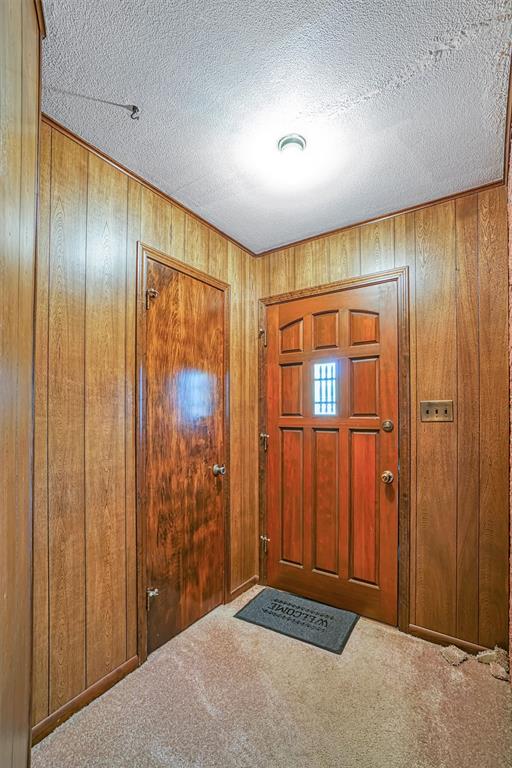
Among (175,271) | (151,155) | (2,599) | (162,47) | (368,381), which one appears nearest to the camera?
(2,599)

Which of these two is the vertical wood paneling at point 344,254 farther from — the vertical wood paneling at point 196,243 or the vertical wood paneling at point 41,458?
the vertical wood paneling at point 41,458

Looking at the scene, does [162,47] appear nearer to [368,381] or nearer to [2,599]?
[2,599]

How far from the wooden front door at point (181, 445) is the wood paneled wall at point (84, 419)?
128 millimetres

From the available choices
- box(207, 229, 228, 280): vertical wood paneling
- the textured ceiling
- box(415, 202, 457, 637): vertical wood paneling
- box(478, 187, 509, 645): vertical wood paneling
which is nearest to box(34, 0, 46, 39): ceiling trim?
the textured ceiling

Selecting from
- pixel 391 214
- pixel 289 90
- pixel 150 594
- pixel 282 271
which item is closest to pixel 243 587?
pixel 150 594

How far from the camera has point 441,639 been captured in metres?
1.98

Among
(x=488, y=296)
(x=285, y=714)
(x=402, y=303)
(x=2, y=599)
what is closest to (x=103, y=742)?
(x=285, y=714)

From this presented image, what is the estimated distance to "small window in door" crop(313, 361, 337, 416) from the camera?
2402 mm

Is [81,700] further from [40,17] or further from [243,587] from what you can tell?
[40,17]

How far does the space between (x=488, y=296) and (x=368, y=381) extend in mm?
771

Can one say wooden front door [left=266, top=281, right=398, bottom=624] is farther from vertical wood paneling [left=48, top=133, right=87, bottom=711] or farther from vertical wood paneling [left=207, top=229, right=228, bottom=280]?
vertical wood paneling [left=48, top=133, right=87, bottom=711]

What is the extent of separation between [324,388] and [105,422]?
1.38 metres

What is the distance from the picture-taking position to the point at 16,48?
768 mm

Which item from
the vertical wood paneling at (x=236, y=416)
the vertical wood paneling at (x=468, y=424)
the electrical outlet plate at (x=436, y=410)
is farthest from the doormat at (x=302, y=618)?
the electrical outlet plate at (x=436, y=410)
